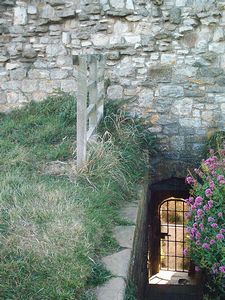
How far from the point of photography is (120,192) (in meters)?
4.51

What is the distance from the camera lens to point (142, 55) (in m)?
6.21

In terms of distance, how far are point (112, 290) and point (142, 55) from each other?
13.1ft

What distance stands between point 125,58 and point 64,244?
376cm

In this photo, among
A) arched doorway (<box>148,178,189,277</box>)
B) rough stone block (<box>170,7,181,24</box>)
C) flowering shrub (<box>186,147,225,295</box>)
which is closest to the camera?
flowering shrub (<box>186,147,225,295</box>)

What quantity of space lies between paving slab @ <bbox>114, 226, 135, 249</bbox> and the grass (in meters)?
0.09

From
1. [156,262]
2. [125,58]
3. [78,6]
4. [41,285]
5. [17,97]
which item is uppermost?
[78,6]

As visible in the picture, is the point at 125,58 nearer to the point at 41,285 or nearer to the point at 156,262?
the point at 41,285

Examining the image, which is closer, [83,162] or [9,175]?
[9,175]

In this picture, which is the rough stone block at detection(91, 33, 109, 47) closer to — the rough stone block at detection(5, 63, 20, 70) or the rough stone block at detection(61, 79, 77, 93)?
the rough stone block at detection(61, 79, 77, 93)

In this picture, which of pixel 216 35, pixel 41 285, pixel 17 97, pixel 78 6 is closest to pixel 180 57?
pixel 216 35

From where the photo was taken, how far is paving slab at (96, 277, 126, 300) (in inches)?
113

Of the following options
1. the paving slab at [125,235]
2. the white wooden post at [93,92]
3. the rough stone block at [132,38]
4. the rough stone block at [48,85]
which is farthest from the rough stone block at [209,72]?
the paving slab at [125,235]

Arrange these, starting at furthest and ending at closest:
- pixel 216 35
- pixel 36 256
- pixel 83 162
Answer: pixel 216 35 → pixel 83 162 → pixel 36 256

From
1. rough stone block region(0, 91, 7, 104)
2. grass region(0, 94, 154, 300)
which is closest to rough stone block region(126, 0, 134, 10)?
grass region(0, 94, 154, 300)
